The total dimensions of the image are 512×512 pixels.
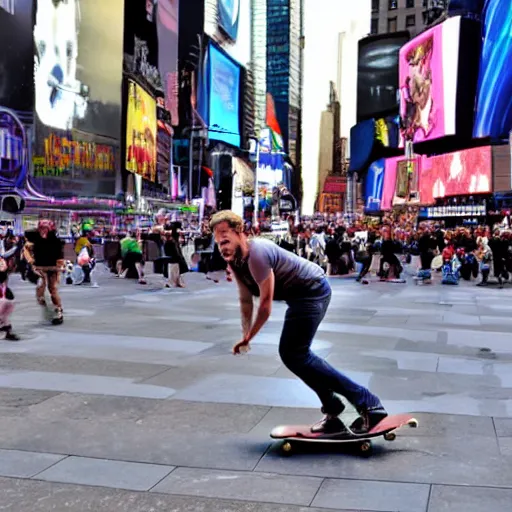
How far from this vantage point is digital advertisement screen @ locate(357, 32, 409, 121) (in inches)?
4754

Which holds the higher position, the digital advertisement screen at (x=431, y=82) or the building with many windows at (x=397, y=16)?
the building with many windows at (x=397, y=16)

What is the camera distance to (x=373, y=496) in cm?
437

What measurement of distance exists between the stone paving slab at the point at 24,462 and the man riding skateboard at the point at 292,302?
1.38m

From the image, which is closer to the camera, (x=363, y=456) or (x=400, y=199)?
(x=363, y=456)

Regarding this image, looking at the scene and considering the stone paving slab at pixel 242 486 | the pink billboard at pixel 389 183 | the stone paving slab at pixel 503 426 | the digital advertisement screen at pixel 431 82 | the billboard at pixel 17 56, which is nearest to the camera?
the stone paving slab at pixel 242 486

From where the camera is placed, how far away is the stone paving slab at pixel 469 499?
4.16 m

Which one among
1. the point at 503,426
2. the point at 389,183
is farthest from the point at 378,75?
the point at 503,426

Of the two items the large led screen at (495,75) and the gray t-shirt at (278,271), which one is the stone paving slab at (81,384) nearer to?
the gray t-shirt at (278,271)

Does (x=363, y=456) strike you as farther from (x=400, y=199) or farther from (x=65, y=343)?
(x=400, y=199)

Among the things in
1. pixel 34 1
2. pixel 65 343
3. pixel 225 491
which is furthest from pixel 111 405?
pixel 34 1

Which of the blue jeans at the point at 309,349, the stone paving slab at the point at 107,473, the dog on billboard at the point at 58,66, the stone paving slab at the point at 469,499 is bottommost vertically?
the stone paving slab at the point at 107,473

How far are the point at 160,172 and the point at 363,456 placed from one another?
65918mm

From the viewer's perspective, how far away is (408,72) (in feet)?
309

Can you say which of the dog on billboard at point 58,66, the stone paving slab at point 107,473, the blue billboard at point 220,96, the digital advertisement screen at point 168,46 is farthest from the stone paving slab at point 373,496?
the blue billboard at point 220,96
